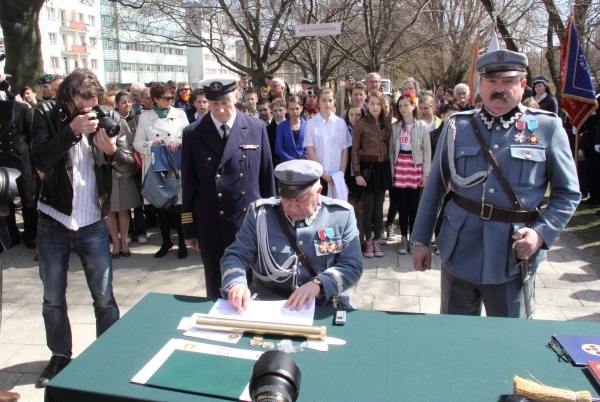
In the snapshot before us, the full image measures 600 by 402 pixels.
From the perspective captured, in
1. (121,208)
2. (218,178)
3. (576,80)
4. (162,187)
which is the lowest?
(121,208)

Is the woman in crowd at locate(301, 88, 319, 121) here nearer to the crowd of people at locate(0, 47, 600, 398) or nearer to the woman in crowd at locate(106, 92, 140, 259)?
the woman in crowd at locate(106, 92, 140, 259)

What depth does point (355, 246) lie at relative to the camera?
2666 mm

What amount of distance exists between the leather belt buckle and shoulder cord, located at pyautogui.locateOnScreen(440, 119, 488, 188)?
4.9 inches

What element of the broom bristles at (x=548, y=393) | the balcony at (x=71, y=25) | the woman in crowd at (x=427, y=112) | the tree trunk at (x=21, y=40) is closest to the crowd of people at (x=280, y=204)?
the broom bristles at (x=548, y=393)

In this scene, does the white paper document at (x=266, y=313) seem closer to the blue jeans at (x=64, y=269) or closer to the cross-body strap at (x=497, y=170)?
the cross-body strap at (x=497, y=170)

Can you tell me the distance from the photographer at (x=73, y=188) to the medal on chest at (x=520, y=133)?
212 cm

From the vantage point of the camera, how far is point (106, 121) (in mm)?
2930

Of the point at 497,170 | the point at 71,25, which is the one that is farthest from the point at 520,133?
the point at 71,25

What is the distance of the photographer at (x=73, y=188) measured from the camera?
2.96 m

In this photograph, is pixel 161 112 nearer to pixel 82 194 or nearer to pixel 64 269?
pixel 82 194

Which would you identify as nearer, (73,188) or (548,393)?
(548,393)

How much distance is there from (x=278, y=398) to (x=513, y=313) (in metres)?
1.85

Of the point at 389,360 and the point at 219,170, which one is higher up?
the point at 219,170

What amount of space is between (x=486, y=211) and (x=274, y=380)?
1.71m
